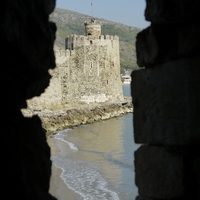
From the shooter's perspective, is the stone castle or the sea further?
the stone castle

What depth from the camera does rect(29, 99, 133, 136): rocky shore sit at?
3244 centimetres

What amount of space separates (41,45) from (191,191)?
165 cm

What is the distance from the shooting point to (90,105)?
125 ft

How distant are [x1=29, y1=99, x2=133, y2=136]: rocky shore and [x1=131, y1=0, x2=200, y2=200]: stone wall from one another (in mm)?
25737

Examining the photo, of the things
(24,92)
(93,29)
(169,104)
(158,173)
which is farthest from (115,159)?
(93,29)

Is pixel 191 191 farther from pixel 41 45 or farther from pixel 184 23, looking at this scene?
pixel 41 45

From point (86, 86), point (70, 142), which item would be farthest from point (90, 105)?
point (70, 142)

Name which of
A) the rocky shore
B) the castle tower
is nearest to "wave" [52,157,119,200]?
the rocky shore

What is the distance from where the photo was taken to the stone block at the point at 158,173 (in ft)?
14.3

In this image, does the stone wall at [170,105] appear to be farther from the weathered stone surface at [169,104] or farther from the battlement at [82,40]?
the battlement at [82,40]

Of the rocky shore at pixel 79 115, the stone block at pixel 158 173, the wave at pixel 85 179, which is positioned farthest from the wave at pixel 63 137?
the stone block at pixel 158 173

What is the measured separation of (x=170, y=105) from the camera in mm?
4355

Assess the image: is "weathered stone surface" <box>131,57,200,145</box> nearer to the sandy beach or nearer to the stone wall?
the stone wall

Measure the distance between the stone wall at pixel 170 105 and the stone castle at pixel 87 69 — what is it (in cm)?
3112
